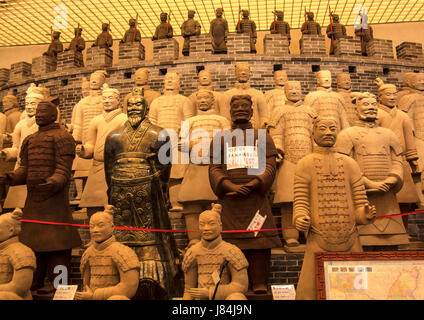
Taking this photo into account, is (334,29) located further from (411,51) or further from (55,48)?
(55,48)

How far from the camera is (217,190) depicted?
394cm

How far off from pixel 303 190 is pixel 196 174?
170 centimetres

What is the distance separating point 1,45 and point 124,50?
328 centimetres

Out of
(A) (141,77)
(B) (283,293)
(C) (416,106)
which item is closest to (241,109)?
(B) (283,293)

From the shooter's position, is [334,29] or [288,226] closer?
[288,226]

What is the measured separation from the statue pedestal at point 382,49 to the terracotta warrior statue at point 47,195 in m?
7.77

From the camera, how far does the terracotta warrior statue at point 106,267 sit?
10.1ft

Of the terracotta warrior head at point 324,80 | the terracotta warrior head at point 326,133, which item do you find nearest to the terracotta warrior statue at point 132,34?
the terracotta warrior head at point 324,80

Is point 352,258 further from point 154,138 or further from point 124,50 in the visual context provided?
point 124,50

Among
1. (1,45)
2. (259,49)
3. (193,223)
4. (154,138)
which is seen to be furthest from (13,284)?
(259,49)

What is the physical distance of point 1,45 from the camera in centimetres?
687

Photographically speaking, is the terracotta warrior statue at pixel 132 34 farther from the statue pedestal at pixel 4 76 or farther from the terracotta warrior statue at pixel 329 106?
the terracotta warrior statue at pixel 329 106

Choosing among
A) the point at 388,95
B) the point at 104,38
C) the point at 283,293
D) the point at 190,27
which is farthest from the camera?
the point at 104,38
